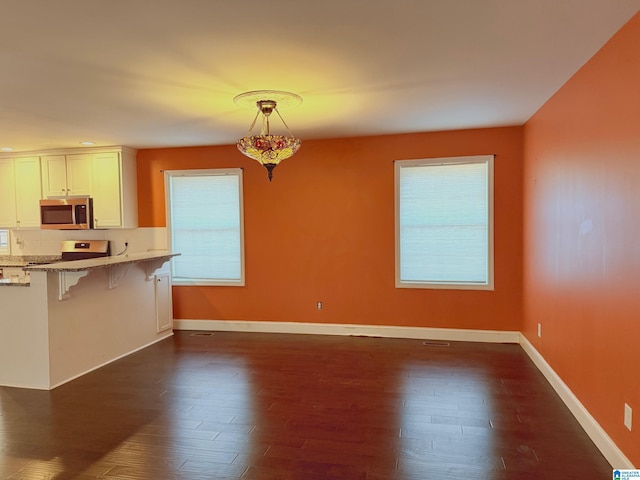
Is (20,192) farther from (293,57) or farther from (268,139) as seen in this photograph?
(293,57)

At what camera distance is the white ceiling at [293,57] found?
2.08 m

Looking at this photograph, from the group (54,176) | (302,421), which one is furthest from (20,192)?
(302,421)

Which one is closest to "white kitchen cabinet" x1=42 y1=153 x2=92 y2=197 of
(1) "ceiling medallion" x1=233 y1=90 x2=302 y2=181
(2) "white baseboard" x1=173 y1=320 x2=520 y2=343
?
(2) "white baseboard" x1=173 y1=320 x2=520 y2=343

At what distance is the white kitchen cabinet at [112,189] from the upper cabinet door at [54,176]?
437 mm

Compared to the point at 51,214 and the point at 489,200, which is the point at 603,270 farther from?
the point at 51,214

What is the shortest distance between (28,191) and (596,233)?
663 cm

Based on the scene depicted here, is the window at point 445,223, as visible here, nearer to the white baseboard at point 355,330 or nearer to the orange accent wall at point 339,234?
the orange accent wall at point 339,234

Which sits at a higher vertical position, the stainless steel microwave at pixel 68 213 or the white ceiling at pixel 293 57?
the white ceiling at pixel 293 57

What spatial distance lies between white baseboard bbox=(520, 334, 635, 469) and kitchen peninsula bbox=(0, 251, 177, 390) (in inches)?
162

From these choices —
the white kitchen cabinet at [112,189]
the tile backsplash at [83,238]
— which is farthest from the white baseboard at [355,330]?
the white kitchen cabinet at [112,189]

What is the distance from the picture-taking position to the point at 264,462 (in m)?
2.50

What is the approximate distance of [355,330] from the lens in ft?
17.4

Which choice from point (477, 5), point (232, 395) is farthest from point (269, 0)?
point (232, 395)

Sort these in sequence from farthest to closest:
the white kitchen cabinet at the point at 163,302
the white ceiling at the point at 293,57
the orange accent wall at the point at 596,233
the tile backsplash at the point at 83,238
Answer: the tile backsplash at the point at 83,238, the white kitchen cabinet at the point at 163,302, the orange accent wall at the point at 596,233, the white ceiling at the point at 293,57
